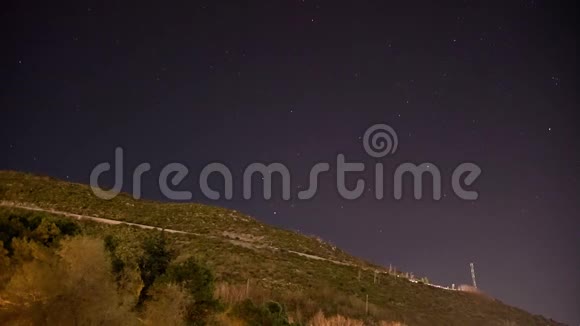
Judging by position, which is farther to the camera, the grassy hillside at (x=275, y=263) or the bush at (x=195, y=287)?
the grassy hillside at (x=275, y=263)

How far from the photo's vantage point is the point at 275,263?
3541 cm

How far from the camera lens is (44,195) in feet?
155

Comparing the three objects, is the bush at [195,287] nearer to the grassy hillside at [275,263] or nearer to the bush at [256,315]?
the bush at [256,315]

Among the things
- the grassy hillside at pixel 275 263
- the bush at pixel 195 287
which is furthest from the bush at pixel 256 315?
the grassy hillside at pixel 275 263

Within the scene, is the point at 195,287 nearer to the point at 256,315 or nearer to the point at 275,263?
the point at 256,315

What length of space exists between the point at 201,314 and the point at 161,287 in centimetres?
88

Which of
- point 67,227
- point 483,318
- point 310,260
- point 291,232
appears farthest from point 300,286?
point 291,232

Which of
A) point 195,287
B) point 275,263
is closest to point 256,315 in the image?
point 195,287

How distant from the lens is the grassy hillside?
86.0ft

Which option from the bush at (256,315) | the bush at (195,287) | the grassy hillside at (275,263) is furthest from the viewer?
the grassy hillside at (275,263)

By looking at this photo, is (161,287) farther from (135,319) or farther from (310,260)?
(310,260)

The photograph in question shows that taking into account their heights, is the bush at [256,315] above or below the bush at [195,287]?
below

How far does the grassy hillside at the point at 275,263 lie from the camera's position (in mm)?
26214

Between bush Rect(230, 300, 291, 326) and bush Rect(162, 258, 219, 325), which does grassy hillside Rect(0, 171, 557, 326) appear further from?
bush Rect(162, 258, 219, 325)
